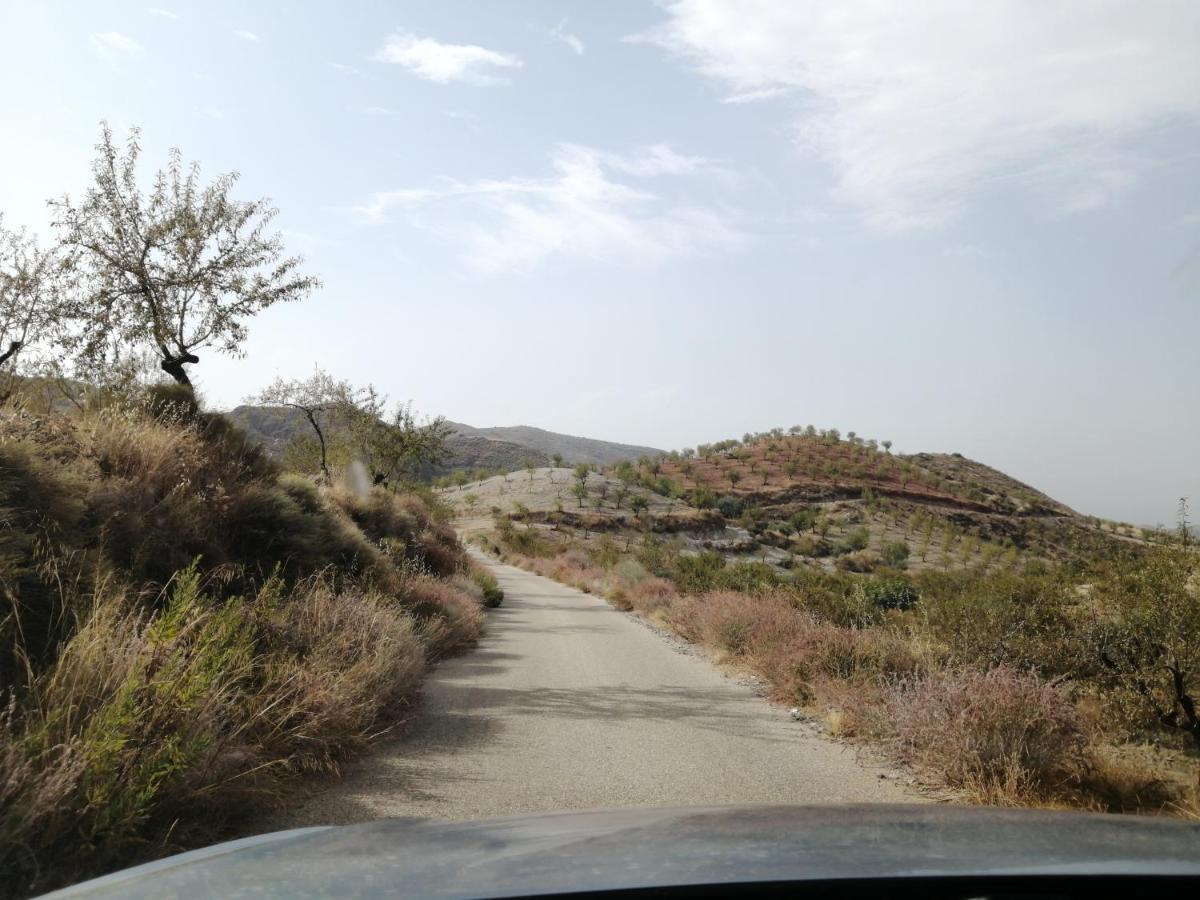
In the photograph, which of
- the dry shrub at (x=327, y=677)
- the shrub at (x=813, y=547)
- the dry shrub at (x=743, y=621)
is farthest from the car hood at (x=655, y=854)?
the shrub at (x=813, y=547)

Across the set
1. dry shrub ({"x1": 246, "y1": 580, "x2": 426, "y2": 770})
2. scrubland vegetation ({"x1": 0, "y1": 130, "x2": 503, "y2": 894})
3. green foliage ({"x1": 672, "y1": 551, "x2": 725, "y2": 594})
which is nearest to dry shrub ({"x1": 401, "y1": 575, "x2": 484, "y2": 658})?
scrubland vegetation ({"x1": 0, "y1": 130, "x2": 503, "y2": 894})

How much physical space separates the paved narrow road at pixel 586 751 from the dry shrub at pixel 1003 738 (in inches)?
19.4

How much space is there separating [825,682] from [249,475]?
9.73 metres

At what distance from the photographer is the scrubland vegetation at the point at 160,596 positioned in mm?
4727

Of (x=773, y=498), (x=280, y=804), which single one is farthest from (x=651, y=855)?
(x=773, y=498)

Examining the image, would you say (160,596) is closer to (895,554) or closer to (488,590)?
(488,590)

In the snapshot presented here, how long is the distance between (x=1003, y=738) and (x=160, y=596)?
26.1 ft

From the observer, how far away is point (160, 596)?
8711 mm

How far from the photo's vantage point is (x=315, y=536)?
13.6 metres

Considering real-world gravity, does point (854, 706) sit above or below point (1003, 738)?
below

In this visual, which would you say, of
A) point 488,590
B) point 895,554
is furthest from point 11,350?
point 895,554

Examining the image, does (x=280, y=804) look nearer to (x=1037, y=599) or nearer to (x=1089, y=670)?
(x=1089, y=670)

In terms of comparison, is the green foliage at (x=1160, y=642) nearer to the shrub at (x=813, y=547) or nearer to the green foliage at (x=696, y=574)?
the green foliage at (x=696, y=574)

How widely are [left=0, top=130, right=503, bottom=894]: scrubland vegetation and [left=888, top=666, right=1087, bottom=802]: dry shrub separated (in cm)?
494
